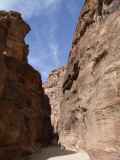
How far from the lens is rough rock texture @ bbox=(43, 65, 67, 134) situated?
127 feet

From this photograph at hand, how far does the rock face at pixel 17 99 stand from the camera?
9519mm

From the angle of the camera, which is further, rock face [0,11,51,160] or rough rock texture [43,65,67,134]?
rough rock texture [43,65,67,134]

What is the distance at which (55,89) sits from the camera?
4519cm

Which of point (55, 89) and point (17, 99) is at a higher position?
point (55, 89)

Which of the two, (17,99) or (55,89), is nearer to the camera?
(17,99)

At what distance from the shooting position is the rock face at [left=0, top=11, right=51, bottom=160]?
31.2 feet

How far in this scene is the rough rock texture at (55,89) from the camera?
38.7m

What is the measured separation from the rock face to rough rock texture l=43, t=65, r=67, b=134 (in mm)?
16533

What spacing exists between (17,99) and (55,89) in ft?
101

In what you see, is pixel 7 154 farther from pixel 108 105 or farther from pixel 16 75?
pixel 16 75

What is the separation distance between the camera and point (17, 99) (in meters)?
14.7

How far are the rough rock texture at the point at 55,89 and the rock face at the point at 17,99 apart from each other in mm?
16533

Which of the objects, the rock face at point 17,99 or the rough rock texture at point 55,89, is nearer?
the rock face at point 17,99

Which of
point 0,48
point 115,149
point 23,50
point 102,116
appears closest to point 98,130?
point 102,116
